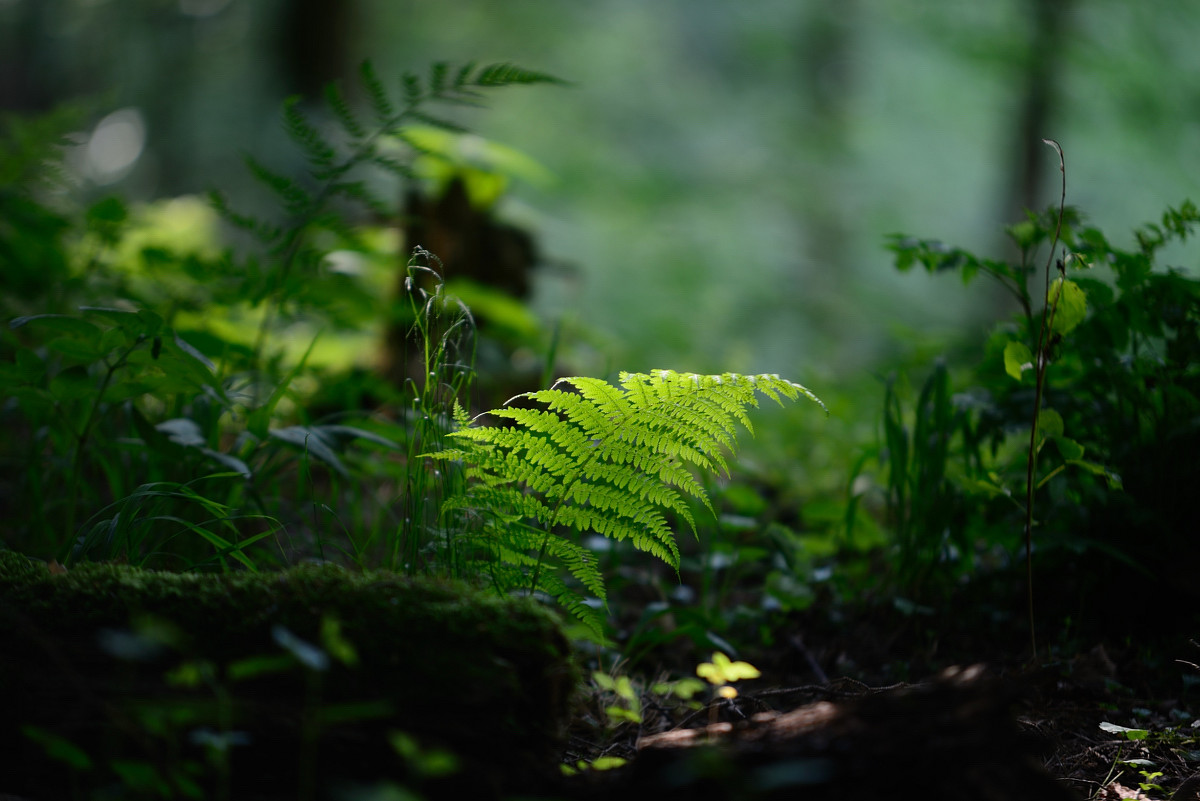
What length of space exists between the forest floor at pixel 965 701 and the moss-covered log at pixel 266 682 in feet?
0.72

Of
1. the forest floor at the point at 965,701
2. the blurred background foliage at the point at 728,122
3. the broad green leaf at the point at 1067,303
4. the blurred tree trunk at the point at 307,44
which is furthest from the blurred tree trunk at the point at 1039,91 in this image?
the blurred tree trunk at the point at 307,44

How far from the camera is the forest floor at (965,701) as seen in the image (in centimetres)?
98

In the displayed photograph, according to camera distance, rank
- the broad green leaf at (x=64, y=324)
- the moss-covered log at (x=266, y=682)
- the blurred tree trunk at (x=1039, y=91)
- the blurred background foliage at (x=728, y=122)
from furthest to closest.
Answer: the blurred background foliage at (x=728, y=122)
the blurred tree trunk at (x=1039, y=91)
the broad green leaf at (x=64, y=324)
the moss-covered log at (x=266, y=682)

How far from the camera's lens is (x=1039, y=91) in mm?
6348

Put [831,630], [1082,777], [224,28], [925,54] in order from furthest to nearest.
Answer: [925,54]
[224,28]
[831,630]
[1082,777]

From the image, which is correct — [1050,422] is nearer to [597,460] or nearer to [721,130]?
[597,460]

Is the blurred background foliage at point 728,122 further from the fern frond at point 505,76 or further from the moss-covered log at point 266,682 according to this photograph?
the moss-covered log at point 266,682

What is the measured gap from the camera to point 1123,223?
834 cm

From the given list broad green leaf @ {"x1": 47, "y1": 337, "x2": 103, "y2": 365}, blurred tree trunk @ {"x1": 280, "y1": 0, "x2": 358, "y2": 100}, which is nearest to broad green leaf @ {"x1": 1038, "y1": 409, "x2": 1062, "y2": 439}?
broad green leaf @ {"x1": 47, "y1": 337, "x2": 103, "y2": 365}

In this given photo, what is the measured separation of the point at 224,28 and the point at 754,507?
33.7 ft

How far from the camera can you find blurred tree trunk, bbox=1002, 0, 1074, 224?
6.19 meters

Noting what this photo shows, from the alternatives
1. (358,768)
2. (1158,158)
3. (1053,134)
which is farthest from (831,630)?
(1158,158)

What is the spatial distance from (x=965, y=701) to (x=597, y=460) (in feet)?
2.64

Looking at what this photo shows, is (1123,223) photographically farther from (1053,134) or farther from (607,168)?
(607,168)
